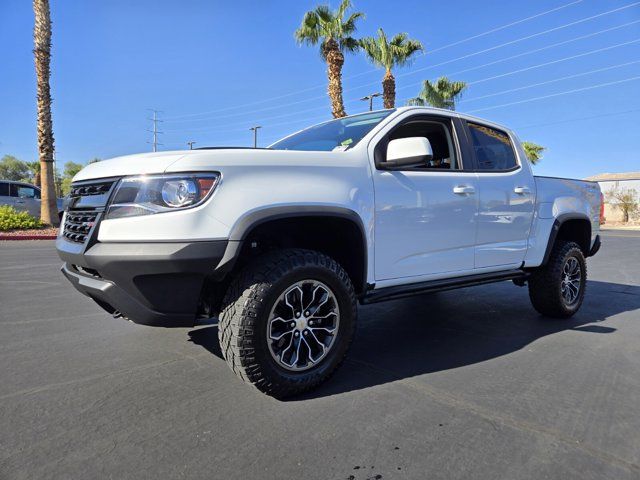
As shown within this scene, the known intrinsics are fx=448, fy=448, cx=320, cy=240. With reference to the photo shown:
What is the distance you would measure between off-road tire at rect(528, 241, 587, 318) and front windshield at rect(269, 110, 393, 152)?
7.89 feet

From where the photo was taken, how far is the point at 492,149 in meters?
4.26

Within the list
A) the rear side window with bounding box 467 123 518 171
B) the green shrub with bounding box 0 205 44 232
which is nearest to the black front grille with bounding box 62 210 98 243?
the rear side window with bounding box 467 123 518 171

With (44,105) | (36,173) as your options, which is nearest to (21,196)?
(44,105)

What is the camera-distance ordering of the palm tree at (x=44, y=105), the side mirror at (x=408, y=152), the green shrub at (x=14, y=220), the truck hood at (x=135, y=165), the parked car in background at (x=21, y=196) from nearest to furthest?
the truck hood at (x=135, y=165)
the side mirror at (x=408, y=152)
the green shrub at (x=14, y=220)
the palm tree at (x=44, y=105)
the parked car in background at (x=21, y=196)

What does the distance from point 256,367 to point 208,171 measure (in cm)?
111

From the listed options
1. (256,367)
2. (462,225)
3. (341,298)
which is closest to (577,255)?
(462,225)

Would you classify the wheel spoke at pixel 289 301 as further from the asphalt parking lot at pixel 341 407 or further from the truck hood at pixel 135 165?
the truck hood at pixel 135 165

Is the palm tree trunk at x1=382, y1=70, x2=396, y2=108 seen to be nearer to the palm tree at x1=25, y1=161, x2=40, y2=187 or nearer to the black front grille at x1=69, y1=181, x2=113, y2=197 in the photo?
the palm tree at x1=25, y1=161, x2=40, y2=187

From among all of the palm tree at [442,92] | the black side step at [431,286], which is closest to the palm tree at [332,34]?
the palm tree at [442,92]

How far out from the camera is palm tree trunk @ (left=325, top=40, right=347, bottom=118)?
64.1 feet

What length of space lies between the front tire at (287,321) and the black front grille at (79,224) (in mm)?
909

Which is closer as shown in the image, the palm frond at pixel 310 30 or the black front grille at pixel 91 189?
the black front grille at pixel 91 189

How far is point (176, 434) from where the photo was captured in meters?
2.23

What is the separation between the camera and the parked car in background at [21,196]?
655 inches
